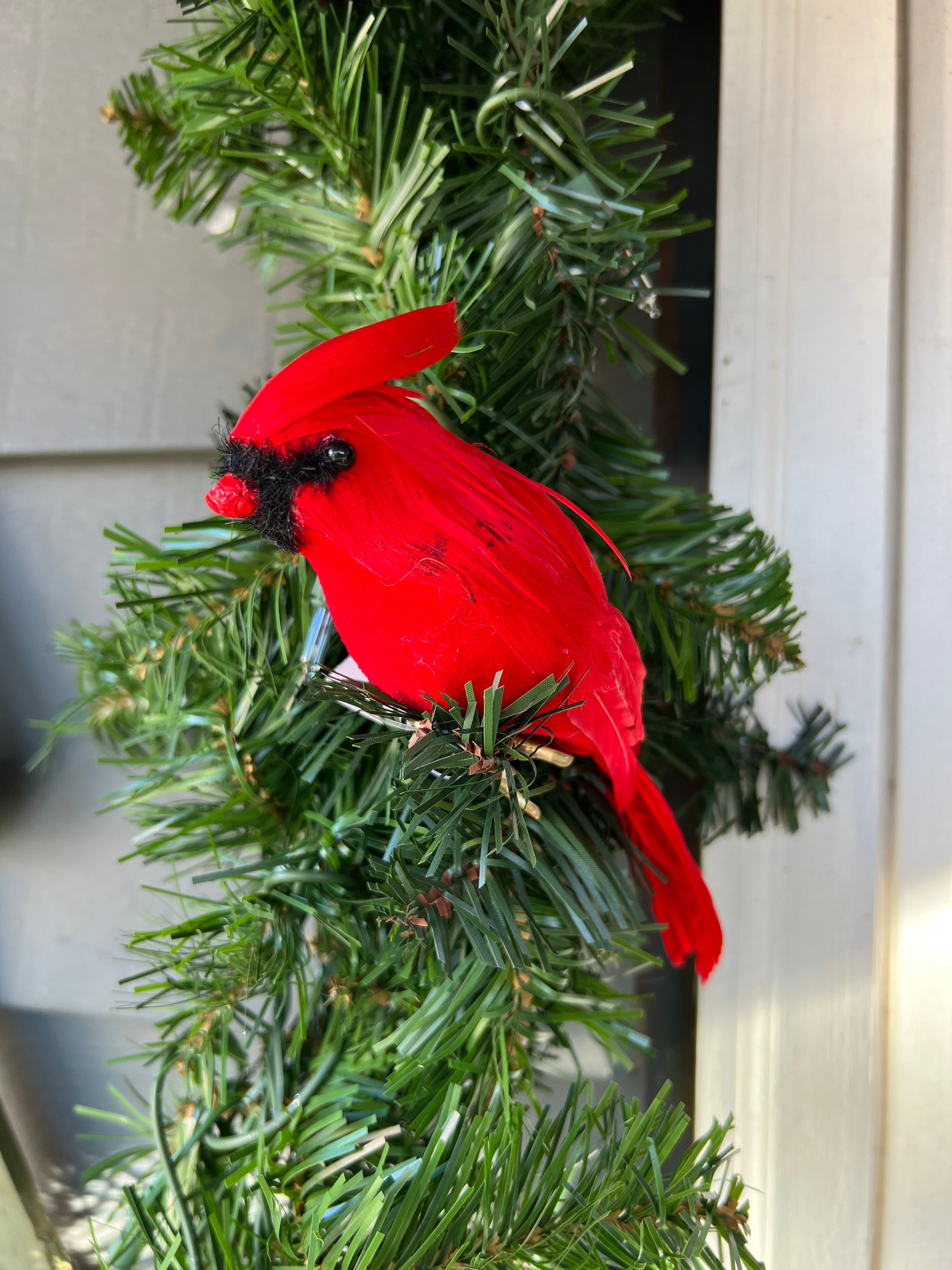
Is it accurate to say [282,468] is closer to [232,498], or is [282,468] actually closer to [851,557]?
[232,498]

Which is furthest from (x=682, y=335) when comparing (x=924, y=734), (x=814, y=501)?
(x=924, y=734)

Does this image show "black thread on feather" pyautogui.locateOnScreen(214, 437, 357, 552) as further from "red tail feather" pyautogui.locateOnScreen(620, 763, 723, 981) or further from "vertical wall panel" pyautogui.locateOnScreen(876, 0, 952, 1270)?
"vertical wall panel" pyautogui.locateOnScreen(876, 0, 952, 1270)

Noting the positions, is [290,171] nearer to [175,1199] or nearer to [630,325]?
[630,325]

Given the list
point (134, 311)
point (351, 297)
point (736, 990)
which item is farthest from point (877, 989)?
point (134, 311)

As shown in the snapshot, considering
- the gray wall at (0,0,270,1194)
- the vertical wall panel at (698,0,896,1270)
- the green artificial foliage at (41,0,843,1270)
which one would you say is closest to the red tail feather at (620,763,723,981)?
the green artificial foliage at (41,0,843,1270)

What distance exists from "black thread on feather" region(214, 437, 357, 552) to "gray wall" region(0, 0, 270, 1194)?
0.80 feet

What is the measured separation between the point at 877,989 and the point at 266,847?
0.29 m

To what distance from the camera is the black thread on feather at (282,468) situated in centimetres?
21

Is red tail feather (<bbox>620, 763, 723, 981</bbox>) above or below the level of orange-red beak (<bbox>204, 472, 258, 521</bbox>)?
below

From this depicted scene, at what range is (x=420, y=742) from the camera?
208 mm

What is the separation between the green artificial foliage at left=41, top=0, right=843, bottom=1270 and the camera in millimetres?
227

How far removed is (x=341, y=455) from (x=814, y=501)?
0.85ft

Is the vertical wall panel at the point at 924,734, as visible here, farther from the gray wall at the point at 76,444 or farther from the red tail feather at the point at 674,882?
the gray wall at the point at 76,444

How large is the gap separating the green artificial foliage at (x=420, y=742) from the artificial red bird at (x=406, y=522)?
0.02 metres
